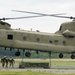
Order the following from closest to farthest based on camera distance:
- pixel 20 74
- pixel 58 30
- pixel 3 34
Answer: pixel 20 74 < pixel 3 34 < pixel 58 30

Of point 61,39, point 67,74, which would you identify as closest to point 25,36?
point 61,39

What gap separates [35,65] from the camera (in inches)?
2028

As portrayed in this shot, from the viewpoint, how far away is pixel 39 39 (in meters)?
48.5

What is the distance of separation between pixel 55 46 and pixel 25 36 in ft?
14.2

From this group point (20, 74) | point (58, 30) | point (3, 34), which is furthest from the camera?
point (58, 30)

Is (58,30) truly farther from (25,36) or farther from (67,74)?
(67,74)

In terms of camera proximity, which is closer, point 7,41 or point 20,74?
point 20,74

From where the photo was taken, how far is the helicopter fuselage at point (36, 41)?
47000 mm

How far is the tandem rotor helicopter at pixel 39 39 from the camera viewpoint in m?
47.1

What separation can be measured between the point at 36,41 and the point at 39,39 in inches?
19.4

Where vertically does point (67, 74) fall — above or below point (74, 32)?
below

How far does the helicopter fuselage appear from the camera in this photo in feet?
154

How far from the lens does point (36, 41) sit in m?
48.3

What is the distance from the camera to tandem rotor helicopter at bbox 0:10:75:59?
154ft
